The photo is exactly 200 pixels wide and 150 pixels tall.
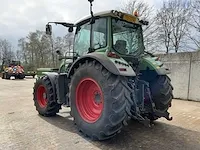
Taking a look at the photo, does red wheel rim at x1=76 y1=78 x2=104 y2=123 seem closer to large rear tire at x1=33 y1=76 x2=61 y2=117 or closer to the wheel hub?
the wheel hub

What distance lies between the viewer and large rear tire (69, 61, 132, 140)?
335 centimetres

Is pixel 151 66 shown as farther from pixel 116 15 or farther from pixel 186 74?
pixel 186 74

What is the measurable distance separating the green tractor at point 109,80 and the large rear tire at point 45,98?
Answer: 24 millimetres

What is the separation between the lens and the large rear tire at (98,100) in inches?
132

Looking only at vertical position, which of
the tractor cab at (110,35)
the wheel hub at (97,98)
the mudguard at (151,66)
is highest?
the tractor cab at (110,35)

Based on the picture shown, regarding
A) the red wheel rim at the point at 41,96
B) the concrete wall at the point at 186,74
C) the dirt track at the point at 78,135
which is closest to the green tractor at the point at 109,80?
the dirt track at the point at 78,135

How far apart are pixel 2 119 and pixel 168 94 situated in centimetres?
387

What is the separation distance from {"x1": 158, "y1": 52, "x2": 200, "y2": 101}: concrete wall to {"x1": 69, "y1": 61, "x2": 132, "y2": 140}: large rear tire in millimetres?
5150

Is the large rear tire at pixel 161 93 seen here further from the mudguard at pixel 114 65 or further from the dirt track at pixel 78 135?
the mudguard at pixel 114 65

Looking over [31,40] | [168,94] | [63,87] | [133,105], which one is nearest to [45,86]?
[63,87]

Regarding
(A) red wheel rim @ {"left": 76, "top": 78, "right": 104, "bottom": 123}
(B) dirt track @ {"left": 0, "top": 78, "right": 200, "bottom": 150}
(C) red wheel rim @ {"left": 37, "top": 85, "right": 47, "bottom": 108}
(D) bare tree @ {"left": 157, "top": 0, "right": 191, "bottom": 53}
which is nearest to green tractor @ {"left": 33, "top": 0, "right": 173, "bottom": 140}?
(A) red wheel rim @ {"left": 76, "top": 78, "right": 104, "bottom": 123}

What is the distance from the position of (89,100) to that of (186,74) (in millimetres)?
5313

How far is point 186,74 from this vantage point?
8.15m

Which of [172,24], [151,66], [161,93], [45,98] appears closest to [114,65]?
[151,66]
